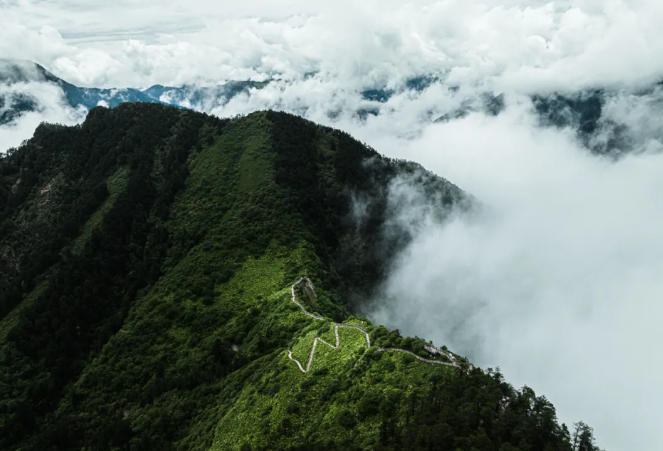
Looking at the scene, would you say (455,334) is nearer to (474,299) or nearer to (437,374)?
(474,299)

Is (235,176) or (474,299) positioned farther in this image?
(474,299)

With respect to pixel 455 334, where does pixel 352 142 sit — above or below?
above

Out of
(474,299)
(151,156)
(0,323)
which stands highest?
(151,156)

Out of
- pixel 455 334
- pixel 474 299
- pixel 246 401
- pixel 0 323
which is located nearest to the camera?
pixel 246 401

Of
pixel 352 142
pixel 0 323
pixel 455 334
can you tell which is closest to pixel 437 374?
pixel 0 323

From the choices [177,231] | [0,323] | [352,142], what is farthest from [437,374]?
[352,142]

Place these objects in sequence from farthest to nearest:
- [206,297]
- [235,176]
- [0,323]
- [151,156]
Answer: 1. [151,156]
2. [235,176]
3. [0,323]
4. [206,297]
